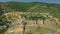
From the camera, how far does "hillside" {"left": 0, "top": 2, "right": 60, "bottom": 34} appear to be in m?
5.51

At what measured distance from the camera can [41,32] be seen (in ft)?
17.9

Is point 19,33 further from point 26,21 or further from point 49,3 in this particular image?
point 49,3

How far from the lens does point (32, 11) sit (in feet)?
21.3

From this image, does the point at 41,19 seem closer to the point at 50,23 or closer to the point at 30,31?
the point at 50,23

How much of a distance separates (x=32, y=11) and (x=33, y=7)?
334mm

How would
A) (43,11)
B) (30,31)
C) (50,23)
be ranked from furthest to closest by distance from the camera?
(43,11)
(50,23)
(30,31)

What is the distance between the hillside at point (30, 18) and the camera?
18.1 feet

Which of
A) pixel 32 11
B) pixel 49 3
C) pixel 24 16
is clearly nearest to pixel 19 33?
pixel 24 16

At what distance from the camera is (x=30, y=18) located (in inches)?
233

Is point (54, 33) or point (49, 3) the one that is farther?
point (49, 3)

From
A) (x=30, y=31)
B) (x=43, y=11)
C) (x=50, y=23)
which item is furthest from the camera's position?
(x=43, y=11)

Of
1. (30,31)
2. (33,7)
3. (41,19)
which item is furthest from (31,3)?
(30,31)

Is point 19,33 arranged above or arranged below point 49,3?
below

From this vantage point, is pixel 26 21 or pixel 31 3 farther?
pixel 31 3
